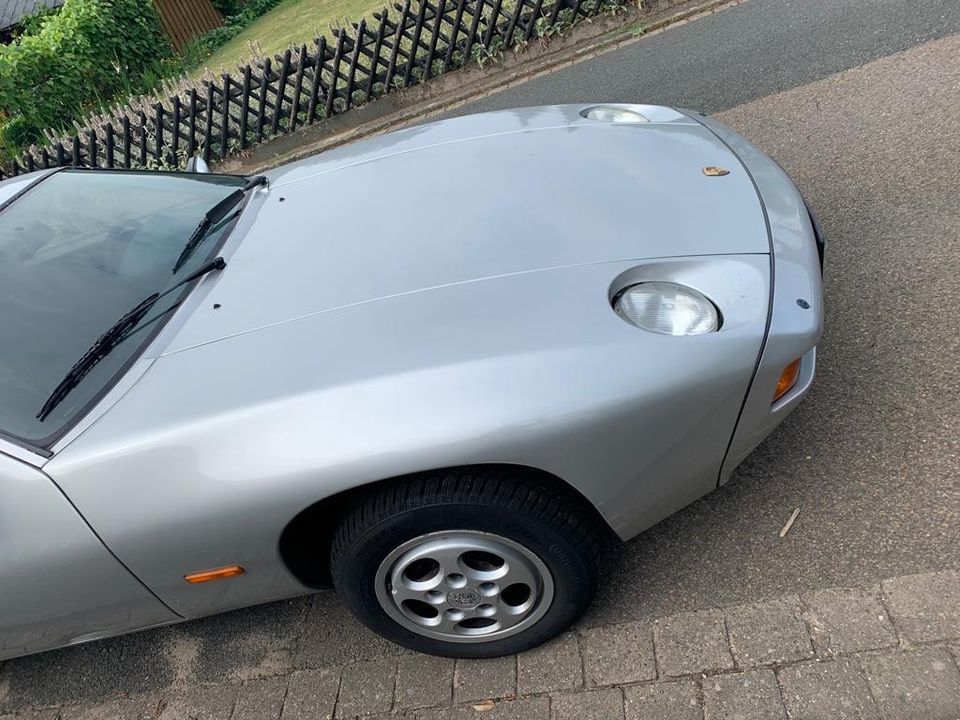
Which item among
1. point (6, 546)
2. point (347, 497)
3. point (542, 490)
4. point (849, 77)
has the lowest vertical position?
point (849, 77)

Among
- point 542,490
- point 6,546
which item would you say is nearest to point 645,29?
point 542,490

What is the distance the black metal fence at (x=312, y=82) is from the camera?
23.5 feet

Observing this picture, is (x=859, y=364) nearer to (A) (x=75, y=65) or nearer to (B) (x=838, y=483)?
(B) (x=838, y=483)

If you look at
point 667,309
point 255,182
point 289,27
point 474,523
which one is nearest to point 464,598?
point 474,523

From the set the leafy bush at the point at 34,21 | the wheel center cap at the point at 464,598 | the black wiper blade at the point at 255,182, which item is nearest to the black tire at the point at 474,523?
the wheel center cap at the point at 464,598

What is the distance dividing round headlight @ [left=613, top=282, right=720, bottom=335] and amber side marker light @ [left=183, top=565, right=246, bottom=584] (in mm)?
1260

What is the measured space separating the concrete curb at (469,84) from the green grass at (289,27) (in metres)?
3.94

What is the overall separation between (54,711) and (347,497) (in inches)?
59.5

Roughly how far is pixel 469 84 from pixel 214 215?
5.18 m

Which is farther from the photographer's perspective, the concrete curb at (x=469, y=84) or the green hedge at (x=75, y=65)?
the green hedge at (x=75, y=65)

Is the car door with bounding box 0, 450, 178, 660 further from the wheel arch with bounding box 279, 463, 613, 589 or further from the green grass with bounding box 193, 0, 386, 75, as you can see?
the green grass with bounding box 193, 0, 386, 75

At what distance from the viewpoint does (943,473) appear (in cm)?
227

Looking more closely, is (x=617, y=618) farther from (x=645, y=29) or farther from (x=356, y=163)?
(x=645, y=29)

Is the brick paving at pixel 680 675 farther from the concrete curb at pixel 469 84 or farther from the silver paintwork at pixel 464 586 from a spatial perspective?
the concrete curb at pixel 469 84
